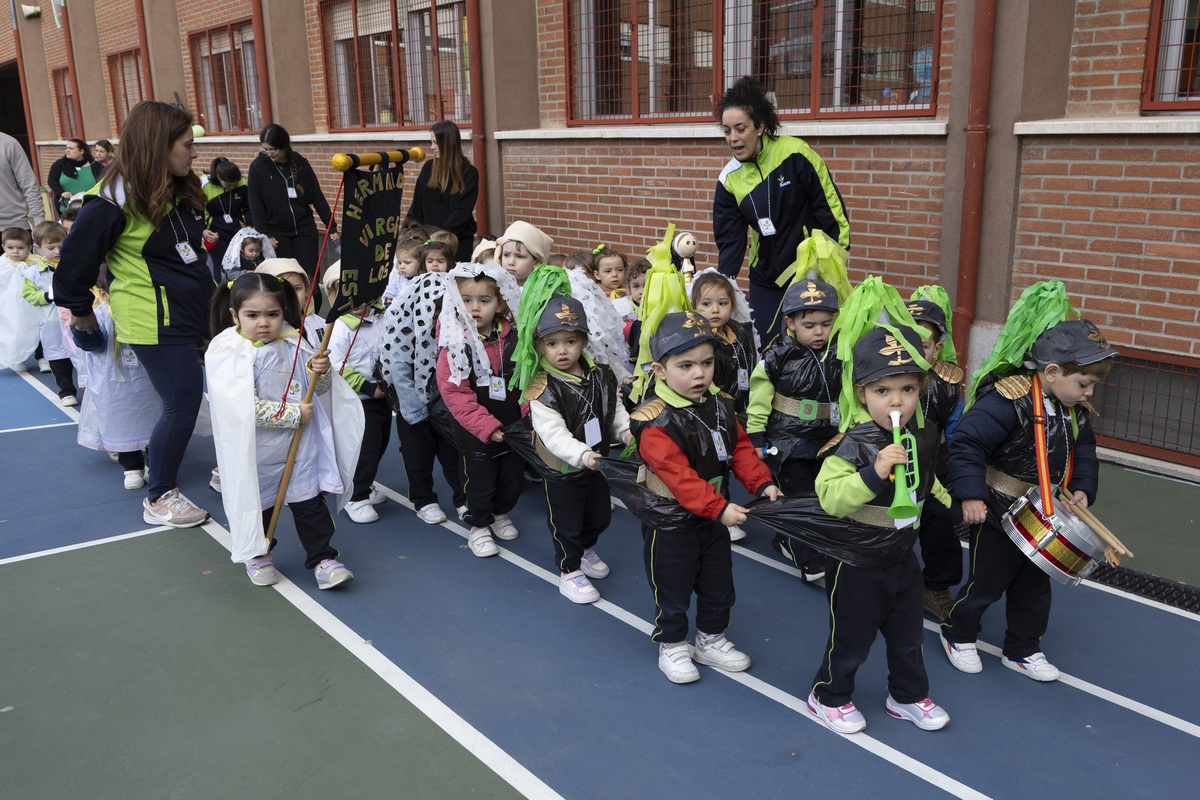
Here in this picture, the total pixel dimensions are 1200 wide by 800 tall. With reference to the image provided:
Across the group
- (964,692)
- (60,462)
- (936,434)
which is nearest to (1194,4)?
(936,434)

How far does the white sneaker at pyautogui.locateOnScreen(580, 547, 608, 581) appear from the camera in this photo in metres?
4.62

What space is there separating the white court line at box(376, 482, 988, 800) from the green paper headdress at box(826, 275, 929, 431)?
115 centimetres

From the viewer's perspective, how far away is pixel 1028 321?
354 centimetres

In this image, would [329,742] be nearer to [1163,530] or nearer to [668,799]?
[668,799]

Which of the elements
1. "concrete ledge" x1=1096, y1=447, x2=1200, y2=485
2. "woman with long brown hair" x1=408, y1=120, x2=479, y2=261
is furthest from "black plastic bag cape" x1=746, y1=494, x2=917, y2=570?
"woman with long brown hair" x1=408, y1=120, x2=479, y2=261

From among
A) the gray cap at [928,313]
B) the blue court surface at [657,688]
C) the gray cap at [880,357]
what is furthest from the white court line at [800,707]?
the gray cap at [928,313]

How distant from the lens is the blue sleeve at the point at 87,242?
4.53m

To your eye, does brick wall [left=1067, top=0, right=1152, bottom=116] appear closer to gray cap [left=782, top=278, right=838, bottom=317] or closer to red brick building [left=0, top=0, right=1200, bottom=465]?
red brick building [left=0, top=0, right=1200, bottom=465]

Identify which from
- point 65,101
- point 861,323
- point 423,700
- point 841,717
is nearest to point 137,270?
point 423,700

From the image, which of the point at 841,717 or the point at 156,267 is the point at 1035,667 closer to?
the point at 841,717

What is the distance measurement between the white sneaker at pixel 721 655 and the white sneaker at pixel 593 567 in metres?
0.88

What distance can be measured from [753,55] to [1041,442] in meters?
5.33

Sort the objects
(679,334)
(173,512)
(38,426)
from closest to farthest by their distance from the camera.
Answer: (679,334) → (173,512) → (38,426)

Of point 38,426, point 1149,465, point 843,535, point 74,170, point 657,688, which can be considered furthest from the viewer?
point 74,170
